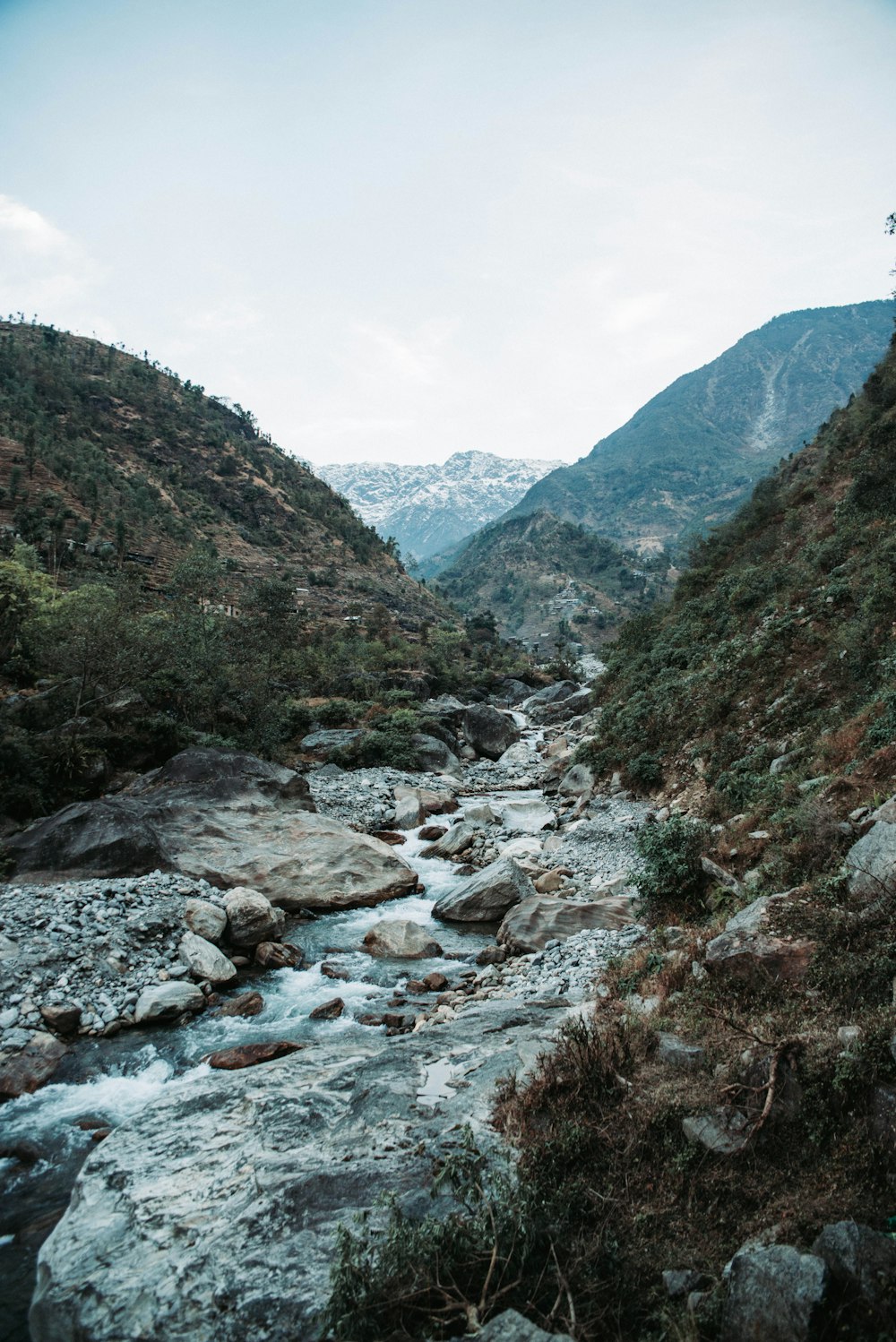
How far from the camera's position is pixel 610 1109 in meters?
4.64

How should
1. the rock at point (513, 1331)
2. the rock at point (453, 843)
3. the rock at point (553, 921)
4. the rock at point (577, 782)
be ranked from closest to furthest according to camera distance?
the rock at point (513, 1331), the rock at point (553, 921), the rock at point (453, 843), the rock at point (577, 782)

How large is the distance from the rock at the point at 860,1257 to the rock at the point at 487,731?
28.0 m

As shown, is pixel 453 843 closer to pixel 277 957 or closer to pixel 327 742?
pixel 277 957

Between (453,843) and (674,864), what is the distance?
8396 mm

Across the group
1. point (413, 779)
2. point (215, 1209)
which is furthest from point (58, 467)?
point (215, 1209)

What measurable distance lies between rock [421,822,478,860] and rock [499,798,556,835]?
57.2 inches

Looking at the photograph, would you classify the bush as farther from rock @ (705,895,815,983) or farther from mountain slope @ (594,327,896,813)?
rock @ (705,895,815,983)

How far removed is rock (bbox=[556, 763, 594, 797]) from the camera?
1978 cm

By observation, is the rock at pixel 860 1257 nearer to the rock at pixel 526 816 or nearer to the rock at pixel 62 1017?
the rock at pixel 62 1017

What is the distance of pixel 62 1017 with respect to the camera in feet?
27.1

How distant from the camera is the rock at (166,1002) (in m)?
8.66

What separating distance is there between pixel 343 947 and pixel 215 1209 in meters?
Result: 6.85

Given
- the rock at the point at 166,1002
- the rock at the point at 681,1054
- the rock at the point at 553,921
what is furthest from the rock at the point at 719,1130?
the rock at the point at 166,1002

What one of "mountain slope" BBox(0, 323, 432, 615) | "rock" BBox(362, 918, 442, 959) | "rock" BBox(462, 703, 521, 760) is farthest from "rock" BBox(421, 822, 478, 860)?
"mountain slope" BBox(0, 323, 432, 615)
